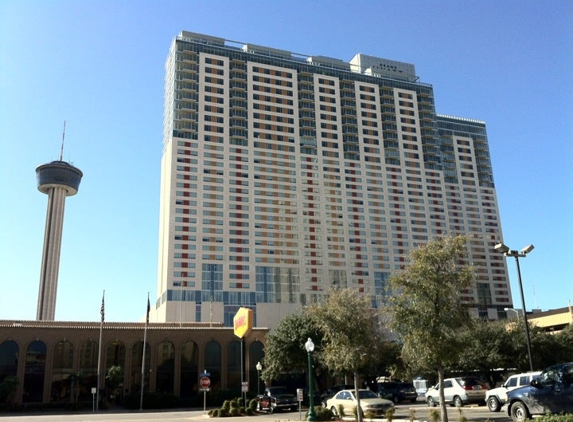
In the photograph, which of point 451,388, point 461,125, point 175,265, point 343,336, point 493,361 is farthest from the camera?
point 461,125

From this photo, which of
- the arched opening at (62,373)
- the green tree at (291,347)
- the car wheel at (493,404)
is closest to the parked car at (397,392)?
the green tree at (291,347)

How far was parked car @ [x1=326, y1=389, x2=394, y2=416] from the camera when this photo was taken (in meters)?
28.5

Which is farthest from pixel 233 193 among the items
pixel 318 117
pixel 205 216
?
pixel 318 117

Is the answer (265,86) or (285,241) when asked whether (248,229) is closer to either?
(285,241)

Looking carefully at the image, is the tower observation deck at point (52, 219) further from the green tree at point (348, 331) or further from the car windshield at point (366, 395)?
the green tree at point (348, 331)

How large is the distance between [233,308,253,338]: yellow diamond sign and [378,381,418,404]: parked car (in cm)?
1229

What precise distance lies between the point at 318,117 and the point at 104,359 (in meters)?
89.2

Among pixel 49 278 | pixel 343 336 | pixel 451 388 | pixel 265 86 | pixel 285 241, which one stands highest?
pixel 265 86

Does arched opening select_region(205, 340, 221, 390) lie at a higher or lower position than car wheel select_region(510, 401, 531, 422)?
higher

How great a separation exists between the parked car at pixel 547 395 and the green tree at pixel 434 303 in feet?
9.48

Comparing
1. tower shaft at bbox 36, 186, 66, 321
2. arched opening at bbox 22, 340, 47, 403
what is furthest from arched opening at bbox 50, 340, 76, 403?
tower shaft at bbox 36, 186, 66, 321

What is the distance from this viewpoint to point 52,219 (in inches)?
4560

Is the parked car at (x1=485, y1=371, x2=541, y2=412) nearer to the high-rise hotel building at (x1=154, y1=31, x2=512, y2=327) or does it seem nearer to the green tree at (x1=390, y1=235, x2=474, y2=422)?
the green tree at (x1=390, y1=235, x2=474, y2=422)

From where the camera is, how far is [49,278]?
110938 millimetres
